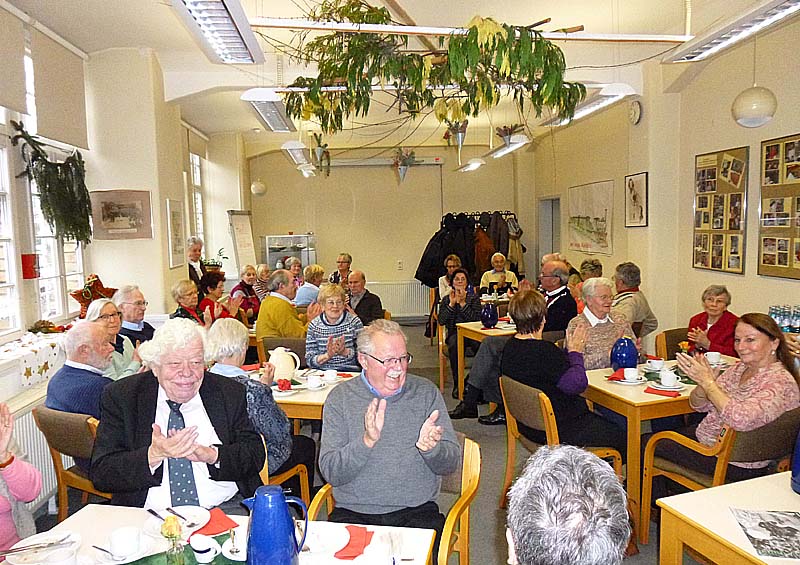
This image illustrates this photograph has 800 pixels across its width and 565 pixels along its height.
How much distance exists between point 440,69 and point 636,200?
165 inches

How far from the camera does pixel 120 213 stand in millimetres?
6395

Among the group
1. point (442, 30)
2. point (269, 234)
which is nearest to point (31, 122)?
point (442, 30)

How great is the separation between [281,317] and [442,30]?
3.05 meters

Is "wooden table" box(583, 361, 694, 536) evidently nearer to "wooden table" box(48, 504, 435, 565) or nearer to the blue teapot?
"wooden table" box(48, 504, 435, 565)

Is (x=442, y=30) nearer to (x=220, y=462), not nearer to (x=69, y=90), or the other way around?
(x=220, y=462)

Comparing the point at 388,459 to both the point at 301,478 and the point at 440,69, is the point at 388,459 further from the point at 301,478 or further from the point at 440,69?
the point at 440,69

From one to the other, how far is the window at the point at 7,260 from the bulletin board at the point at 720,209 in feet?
20.6

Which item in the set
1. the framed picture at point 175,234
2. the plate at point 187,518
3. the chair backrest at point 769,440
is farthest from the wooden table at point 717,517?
the framed picture at point 175,234

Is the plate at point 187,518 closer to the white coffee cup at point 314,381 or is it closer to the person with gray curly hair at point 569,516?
the person with gray curly hair at point 569,516

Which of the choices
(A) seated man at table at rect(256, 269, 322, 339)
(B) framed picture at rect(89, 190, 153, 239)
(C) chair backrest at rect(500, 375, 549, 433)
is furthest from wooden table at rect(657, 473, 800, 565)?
(B) framed picture at rect(89, 190, 153, 239)

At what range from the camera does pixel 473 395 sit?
5914mm

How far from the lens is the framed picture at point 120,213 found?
6.37 m

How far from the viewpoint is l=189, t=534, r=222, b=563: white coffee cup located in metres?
1.94

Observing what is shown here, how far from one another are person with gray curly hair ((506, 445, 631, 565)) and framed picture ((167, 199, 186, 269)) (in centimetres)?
621
